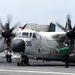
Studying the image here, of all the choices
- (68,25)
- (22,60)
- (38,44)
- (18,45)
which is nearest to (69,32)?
(68,25)

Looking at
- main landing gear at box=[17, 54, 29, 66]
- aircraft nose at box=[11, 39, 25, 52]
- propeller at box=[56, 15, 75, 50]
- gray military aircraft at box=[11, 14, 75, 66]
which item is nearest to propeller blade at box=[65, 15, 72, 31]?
propeller at box=[56, 15, 75, 50]

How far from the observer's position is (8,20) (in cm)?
3475

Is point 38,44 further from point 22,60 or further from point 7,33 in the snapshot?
point 7,33

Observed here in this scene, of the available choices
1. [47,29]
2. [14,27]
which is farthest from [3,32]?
[47,29]

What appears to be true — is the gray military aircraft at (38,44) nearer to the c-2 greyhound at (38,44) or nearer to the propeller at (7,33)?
the c-2 greyhound at (38,44)

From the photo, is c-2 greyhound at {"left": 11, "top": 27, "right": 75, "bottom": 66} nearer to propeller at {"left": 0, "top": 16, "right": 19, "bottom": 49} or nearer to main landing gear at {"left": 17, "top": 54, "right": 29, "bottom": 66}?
main landing gear at {"left": 17, "top": 54, "right": 29, "bottom": 66}

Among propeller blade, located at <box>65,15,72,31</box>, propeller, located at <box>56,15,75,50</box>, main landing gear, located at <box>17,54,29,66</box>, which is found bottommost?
main landing gear, located at <box>17,54,29,66</box>

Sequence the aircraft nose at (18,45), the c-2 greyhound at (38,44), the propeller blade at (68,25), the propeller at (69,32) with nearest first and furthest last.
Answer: the aircraft nose at (18,45) → the c-2 greyhound at (38,44) → the propeller at (69,32) → the propeller blade at (68,25)

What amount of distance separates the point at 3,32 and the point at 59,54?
20.6 feet

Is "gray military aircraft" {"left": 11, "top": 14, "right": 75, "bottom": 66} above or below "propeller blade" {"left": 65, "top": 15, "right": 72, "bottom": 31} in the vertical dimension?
below

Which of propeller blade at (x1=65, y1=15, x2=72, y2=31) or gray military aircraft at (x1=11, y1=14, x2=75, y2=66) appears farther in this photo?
propeller blade at (x1=65, y1=15, x2=72, y2=31)

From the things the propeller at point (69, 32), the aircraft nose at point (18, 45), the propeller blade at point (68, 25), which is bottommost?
the aircraft nose at point (18, 45)

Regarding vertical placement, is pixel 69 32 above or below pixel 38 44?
above

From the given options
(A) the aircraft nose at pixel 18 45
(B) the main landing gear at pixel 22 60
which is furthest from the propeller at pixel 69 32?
(A) the aircraft nose at pixel 18 45
